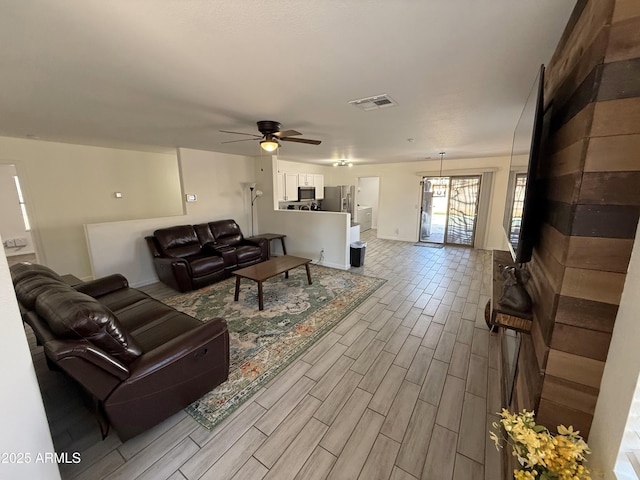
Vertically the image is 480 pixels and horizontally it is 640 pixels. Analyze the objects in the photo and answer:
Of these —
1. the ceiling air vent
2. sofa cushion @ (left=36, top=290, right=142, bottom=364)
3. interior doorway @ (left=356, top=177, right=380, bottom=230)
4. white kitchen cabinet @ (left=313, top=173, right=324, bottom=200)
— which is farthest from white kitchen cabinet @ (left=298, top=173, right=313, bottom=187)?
sofa cushion @ (left=36, top=290, right=142, bottom=364)

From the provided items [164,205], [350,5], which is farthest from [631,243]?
[164,205]

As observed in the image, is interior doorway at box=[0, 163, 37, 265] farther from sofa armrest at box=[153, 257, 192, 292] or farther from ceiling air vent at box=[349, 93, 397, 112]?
ceiling air vent at box=[349, 93, 397, 112]

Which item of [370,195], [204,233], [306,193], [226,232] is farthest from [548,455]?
[370,195]

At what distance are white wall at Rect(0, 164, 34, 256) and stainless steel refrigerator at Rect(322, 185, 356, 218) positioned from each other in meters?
7.51

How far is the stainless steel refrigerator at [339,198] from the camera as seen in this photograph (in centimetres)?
789

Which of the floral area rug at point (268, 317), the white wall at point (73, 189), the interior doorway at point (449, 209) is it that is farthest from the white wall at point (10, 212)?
the interior doorway at point (449, 209)

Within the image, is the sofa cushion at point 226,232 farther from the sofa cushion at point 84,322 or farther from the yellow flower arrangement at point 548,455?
the yellow flower arrangement at point 548,455

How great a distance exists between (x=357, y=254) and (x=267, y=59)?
3864 millimetres

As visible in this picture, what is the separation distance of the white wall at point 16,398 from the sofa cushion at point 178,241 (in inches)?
126

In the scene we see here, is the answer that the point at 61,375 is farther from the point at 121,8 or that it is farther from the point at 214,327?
the point at 121,8

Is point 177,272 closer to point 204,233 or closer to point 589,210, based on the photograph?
point 204,233

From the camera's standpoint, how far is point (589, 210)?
2.97ft

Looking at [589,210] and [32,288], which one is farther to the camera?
[32,288]

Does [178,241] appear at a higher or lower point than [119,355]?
higher
